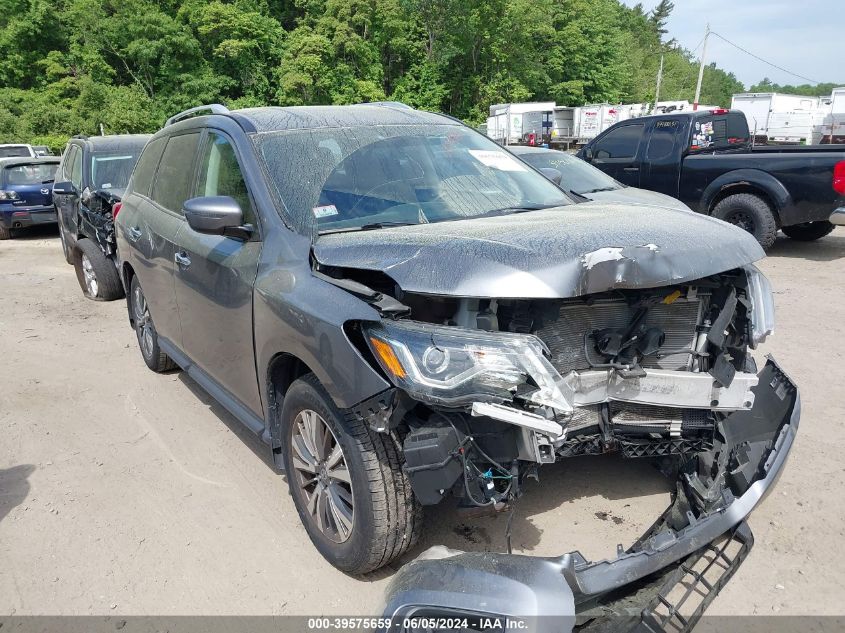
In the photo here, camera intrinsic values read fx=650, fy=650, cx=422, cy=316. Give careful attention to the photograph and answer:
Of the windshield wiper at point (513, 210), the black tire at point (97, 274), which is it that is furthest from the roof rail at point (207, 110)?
the black tire at point (97, 274)

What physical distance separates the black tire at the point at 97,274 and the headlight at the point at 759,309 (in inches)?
288

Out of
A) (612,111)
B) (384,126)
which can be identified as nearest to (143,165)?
(384,126)

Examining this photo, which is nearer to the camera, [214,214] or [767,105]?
[214,214]

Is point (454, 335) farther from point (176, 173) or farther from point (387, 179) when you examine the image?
point (176, 173)

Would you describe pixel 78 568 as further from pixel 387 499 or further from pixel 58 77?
pixel 58 77

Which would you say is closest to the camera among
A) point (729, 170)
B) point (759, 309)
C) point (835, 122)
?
point (759, 309)

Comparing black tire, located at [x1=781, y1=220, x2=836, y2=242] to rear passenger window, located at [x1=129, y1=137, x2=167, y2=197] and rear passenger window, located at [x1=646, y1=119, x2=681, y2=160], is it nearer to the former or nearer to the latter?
rear passenger window, located at [x1=646, y1=119, x2=681, y2=160]

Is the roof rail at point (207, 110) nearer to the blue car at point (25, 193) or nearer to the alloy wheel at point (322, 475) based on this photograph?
the alloy wheel at point (322, 475)

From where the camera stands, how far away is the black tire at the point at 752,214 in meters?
8.68

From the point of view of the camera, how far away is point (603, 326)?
8.71 ft

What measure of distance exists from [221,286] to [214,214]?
46 cm

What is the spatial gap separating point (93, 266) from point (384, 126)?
5736mm

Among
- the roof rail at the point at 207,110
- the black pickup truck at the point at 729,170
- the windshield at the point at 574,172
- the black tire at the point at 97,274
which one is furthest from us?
the windshield at the point at 574,172

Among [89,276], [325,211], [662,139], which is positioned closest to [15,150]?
[89,276]
